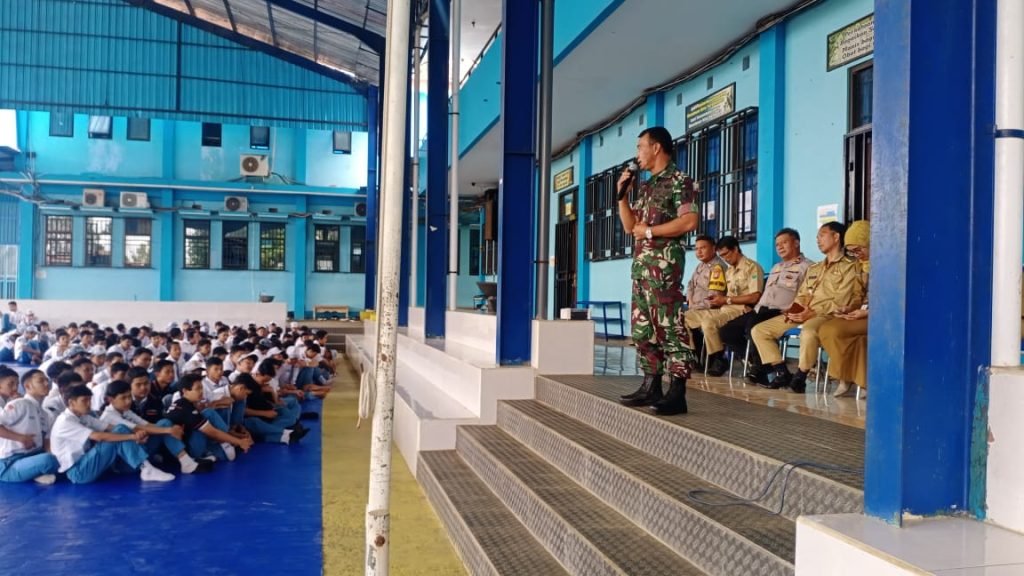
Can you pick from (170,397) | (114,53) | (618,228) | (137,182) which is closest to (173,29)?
(114,53)

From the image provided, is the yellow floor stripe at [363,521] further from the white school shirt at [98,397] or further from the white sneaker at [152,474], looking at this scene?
→ the white school shirt at [98,397]

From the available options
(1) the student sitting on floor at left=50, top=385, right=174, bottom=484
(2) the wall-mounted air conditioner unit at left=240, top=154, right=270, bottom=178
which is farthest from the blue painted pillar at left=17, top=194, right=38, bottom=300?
(1) the student sitting on floor at left=50, top=385, right=174, bottom=484

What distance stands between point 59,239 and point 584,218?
51.2 feet

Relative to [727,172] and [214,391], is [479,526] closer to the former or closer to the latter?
[214,391]

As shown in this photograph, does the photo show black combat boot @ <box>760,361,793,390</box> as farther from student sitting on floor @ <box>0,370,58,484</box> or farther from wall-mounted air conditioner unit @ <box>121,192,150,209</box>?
wall-mounted air conditioner unit @ <box>121,192,150,209</box>

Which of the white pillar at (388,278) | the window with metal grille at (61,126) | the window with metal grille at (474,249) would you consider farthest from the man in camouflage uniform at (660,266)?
the window with metal grille at (61,126)

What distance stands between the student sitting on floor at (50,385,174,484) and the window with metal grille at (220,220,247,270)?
1684 centimetres

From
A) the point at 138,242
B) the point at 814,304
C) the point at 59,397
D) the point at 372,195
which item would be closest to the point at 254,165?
the point at 138,242

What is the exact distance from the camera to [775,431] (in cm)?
322

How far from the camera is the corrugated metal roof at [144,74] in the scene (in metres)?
18.7

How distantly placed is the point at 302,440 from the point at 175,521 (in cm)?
271

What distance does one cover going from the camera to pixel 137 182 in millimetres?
20469

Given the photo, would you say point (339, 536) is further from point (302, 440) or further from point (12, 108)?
point (12, 108)

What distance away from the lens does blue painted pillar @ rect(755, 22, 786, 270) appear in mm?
7348
